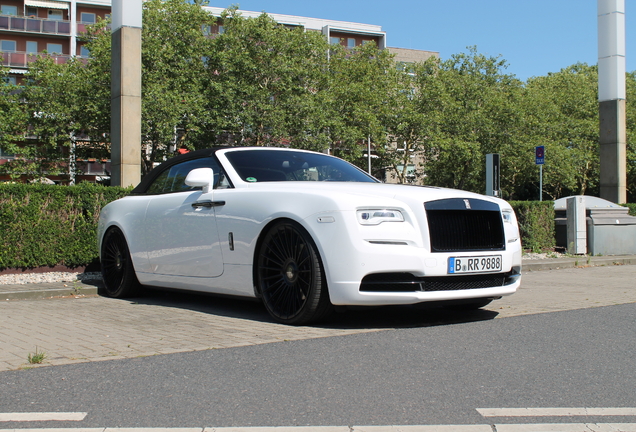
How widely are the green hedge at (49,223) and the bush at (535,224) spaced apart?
949 centimetres

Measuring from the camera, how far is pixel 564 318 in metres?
6.43

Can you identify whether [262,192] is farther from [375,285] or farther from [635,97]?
[635,97]

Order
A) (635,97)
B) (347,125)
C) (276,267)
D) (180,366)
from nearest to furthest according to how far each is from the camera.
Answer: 1. (180,366)
2. (276,267)
3. (347,125)
4. (635,97)

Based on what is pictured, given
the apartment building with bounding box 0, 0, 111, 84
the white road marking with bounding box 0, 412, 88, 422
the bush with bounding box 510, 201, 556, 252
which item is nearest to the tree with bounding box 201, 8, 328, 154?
the apartment building with bounding box 0, 0, 111, 84

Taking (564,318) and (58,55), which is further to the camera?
(58,55)

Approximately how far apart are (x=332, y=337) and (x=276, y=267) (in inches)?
37.5

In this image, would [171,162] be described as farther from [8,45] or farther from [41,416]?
[8,45]

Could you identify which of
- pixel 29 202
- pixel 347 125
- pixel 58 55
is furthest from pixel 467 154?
pixel 29 202

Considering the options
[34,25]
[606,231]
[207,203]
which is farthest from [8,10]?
[207,203]

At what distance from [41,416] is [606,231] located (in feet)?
51.9

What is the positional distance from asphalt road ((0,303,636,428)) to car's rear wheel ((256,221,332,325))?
18.6 inches

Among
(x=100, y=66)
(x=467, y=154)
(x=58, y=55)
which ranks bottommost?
(x=467, y=154)

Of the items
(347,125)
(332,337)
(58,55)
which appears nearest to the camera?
(332,337)

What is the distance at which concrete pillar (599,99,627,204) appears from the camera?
2231cm
